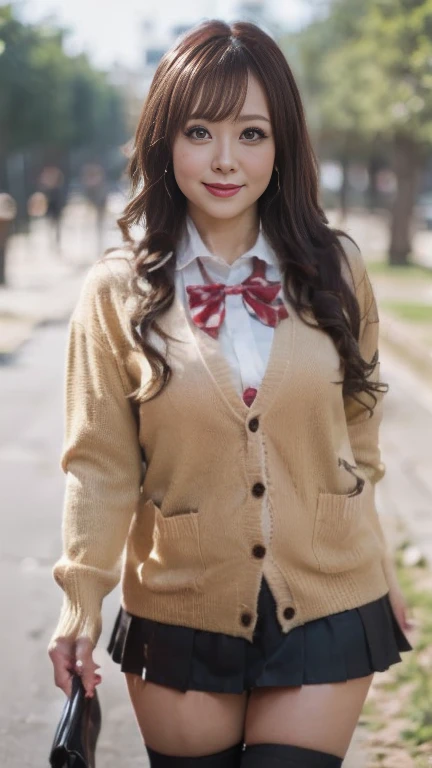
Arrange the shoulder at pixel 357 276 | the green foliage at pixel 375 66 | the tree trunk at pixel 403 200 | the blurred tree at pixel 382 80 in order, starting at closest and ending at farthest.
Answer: the shoulder at pixel 357 276 < the green foliage at pixel 375 66 < the blurred tree at pixel 382 80 < the tree trunk at pixel 403 200

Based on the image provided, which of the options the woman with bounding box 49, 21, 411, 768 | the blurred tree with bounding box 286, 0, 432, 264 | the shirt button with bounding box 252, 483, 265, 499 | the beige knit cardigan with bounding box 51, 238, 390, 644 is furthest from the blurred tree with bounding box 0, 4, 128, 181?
the shirt button with bounding box 252, 483, 265, 499

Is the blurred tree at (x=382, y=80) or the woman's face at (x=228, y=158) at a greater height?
the woman's face at (x=228, y=158)

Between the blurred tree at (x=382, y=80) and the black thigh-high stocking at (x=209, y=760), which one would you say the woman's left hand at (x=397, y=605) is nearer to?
the black thigh-high stocking at (x=209, y=760)

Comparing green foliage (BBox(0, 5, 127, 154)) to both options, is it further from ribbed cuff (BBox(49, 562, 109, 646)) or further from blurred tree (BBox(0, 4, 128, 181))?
ribbed cuff (BBox(49, 562, 109, 646))

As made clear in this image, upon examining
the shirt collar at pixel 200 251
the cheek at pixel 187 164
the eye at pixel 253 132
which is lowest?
the shirt collar at pixel 200 251

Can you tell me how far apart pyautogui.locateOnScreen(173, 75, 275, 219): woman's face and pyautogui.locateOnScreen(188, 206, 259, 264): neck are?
53 mm

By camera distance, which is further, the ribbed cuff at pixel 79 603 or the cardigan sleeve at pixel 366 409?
the cardigan sleeve at pixel 366 409

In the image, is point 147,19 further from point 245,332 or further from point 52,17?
point 245,332

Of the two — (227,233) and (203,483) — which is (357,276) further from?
(203,483)

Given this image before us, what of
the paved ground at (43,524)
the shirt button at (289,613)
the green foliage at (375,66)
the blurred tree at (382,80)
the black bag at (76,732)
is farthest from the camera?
the blurred tree at (382,80)

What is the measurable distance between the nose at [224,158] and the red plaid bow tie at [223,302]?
226 mm

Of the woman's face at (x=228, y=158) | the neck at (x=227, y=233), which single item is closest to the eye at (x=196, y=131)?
the woman's face at (x=228, y=158)

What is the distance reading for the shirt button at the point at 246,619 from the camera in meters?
A: 2.38

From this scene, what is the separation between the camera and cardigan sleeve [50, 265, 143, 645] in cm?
245
